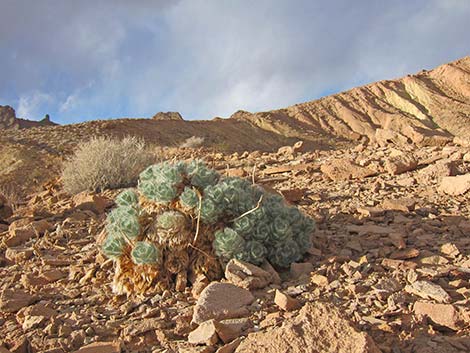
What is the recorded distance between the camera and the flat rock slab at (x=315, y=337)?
2404 mm

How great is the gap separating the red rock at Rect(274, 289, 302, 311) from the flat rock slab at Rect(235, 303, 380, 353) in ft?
2.03

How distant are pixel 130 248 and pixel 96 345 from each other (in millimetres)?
1180

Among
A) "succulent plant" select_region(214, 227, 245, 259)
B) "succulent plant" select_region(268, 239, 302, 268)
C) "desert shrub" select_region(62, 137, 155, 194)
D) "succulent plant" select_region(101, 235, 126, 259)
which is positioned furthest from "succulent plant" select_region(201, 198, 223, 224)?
"desert shrub" select_region(62, 137, 155, 194)

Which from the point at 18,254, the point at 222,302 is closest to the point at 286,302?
the point at 222,302

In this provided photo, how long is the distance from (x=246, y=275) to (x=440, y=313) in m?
1.41

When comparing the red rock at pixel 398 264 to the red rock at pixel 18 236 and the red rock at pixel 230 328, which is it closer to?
the red rock at pixel 230 328

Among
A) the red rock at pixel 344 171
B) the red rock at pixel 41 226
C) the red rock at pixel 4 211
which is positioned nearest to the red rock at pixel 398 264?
the red rock at pixel 344 171

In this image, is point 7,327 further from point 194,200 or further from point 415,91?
point 415,91

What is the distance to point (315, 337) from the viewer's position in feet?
8.14

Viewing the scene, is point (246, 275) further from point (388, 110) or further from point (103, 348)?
point (388, 110)

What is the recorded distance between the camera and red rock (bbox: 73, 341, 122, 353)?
3.00 m

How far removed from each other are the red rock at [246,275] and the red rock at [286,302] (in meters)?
0.37

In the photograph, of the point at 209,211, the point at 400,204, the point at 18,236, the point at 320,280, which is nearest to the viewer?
the point at 320,280

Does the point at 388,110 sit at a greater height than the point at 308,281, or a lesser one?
greater
